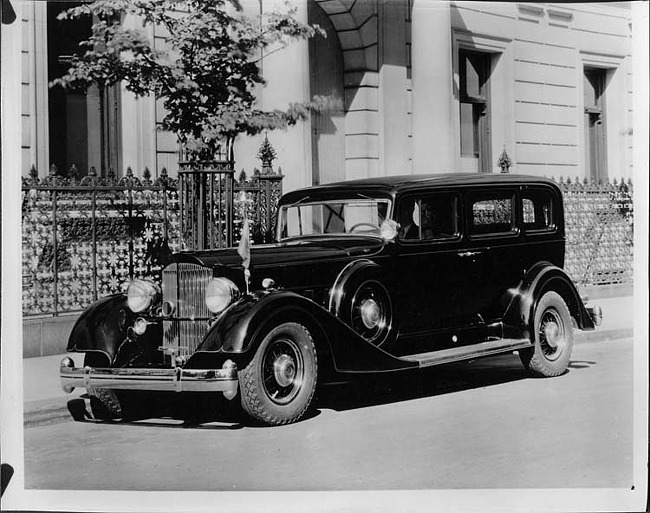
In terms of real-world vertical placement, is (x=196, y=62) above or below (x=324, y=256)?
above

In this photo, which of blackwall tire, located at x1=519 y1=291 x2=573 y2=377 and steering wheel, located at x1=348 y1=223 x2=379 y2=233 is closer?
steering wheel, located at x1=348 y1=223 x2=379 y2=233

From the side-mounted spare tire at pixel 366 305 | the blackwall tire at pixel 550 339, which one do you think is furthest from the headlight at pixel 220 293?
the blackwall tire at pixel 550 339

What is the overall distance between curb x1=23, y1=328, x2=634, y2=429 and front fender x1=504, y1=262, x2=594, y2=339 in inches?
20.3

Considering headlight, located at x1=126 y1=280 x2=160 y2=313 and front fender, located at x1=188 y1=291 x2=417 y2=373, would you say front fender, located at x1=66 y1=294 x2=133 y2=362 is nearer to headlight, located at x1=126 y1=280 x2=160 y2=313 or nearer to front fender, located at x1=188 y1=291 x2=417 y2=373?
headlight, located at x1=126 y1=280 x2=160 y2=313

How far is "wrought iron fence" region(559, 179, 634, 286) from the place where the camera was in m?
6.57

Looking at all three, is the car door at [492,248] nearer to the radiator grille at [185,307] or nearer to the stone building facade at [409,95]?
the stone building facade at [409,95]

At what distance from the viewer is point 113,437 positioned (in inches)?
251

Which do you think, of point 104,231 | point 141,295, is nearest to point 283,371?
point 141,295

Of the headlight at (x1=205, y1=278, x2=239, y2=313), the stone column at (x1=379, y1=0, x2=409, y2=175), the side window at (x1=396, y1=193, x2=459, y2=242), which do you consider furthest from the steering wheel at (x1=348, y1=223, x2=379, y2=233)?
the headlight at (x1=205, y1=278, x2=239, y2=313)

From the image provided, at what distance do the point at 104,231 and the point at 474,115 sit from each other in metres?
3.16

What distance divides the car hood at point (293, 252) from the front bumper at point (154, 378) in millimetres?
785

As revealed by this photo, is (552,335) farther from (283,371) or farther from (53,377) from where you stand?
Result: (53,377)

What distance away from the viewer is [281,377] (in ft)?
21.6

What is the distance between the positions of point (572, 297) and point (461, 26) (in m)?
2.36
